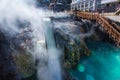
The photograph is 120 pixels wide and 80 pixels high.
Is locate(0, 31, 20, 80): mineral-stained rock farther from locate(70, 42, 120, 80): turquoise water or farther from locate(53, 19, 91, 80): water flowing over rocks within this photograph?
locate(70, 42, 120, 80): turquoise water

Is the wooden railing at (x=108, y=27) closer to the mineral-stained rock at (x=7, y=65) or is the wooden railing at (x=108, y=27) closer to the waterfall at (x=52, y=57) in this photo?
the waterfall at (x=52, y=57)

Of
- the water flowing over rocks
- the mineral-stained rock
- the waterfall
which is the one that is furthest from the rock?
the mineral-stained rock

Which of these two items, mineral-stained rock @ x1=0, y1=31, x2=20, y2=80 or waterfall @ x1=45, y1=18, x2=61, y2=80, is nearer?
mineral-stained rock @ x1=0, y1=31, x2=20, y2=80

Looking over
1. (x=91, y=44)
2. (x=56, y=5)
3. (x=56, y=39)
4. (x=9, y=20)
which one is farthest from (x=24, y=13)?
(x=56, y=5)

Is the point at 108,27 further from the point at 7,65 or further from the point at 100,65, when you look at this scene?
the point at 7,65

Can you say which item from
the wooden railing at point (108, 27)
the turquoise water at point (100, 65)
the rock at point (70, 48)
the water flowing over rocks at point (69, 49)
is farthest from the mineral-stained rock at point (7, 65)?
the wooden railing at point (108, 27)

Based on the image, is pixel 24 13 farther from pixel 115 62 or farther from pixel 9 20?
pixel 115 62

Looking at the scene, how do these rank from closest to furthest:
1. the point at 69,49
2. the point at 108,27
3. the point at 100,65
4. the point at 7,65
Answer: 1. the point at 7,65
2. the point at 69,49
3. the point at 100,65
4. the point at 108,27

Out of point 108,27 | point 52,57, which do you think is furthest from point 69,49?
point 108,27
